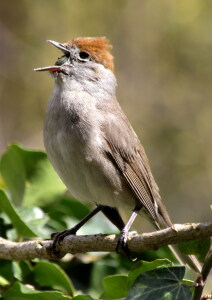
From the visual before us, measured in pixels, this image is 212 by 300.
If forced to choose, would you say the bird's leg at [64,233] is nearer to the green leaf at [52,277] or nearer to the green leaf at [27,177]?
the green leaf at [52,277]

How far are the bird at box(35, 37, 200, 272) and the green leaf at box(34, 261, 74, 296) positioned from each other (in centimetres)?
36

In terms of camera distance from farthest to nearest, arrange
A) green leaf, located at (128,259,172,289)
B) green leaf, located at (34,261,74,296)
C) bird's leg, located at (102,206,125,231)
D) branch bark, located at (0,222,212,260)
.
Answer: bird's leg, located at (102,206,125,231), green leaf, located at (34,261,74,296), branch bark, located at (0,222,212,260), green leaf, located at (128,259,172,289)

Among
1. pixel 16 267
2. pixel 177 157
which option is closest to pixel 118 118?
pixel 16 267

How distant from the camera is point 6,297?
2910 millimetres

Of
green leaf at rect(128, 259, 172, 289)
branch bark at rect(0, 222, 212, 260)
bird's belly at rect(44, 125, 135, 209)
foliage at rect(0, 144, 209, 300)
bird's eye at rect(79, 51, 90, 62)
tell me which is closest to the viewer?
green leaf at rect(128, 259, 172, 289)

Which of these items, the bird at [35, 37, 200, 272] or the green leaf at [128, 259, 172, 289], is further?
the bird at [35, 37, 200, 272]

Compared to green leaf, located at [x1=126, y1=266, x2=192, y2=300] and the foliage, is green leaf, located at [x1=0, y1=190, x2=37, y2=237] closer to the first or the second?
the foliage

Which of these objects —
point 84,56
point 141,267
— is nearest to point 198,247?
point 141,267

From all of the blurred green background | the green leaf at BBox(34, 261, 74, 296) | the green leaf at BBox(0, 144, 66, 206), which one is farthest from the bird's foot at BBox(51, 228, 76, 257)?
the blurred green background

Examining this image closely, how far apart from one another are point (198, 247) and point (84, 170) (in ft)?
4.25

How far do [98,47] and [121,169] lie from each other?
1093 mm

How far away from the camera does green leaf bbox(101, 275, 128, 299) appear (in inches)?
112

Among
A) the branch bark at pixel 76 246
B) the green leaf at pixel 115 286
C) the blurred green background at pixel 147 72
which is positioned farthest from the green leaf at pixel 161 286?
the blurred green background at pixel 147 72

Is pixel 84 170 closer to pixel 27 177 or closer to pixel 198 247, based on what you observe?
pixel 27 177
